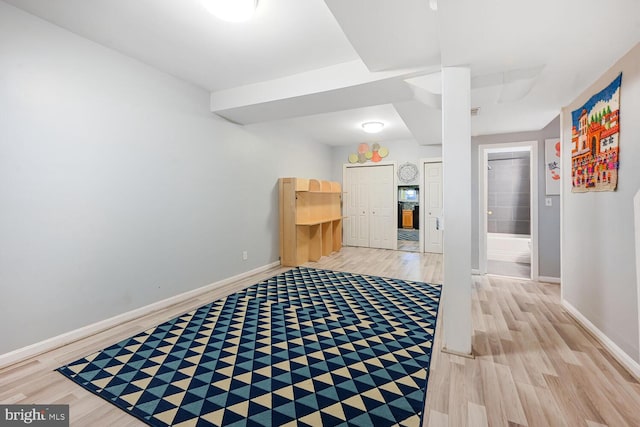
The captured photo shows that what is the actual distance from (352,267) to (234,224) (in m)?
2.11

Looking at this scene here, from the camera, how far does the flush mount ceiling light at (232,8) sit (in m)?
1.92

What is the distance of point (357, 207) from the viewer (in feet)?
23.2

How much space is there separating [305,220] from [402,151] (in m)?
2.89

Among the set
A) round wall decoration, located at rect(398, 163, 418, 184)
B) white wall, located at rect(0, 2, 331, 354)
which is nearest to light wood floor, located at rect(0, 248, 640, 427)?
white wall, located at rect(0, 2, 331, 354)

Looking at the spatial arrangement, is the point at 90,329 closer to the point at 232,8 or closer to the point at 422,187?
the point at 232,8

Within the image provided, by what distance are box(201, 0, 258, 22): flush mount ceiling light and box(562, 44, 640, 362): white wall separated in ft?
8.60

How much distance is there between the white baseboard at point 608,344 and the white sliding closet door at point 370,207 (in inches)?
155

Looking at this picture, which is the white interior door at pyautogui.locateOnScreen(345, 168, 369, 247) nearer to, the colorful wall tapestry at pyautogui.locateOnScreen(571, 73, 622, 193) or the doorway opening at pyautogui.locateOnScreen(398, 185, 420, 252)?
the doorway opening at pyautogui.locateOnScreen(398, 185, 420, 252)

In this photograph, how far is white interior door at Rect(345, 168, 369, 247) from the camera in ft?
22.9

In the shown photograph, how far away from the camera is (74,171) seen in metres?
2.41

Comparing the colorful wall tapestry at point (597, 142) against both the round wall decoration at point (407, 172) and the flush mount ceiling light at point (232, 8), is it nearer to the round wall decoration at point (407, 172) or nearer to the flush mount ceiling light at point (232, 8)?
the flush mount ceiling light at point (232, 8)

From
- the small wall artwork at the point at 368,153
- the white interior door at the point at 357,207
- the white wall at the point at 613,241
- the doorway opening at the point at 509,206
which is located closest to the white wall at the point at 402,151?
the small wall artwork at the point at 368,153

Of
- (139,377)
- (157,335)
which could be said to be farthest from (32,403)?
(157,335)

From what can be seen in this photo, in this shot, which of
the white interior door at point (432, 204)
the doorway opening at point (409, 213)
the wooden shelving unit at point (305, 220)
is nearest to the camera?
the wooden shelving unit at point (305, 220)
